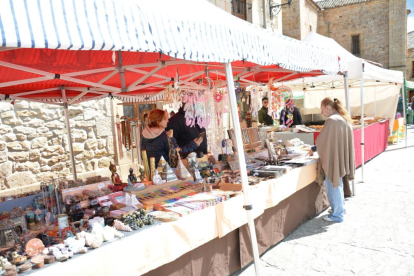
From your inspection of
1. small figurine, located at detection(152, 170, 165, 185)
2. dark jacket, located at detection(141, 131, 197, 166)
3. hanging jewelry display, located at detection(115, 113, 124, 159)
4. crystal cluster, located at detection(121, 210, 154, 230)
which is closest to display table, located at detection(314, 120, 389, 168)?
hanging jewelry display, located at detection(115, 113, 124, 159)

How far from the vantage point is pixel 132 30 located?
1726 millimetres

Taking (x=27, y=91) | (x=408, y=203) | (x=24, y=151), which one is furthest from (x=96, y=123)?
(x=408, y=203)

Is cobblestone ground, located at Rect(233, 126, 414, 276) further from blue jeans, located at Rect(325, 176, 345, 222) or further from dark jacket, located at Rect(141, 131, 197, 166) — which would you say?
dark jacket, located at Rect(141, 131, 197, 166)

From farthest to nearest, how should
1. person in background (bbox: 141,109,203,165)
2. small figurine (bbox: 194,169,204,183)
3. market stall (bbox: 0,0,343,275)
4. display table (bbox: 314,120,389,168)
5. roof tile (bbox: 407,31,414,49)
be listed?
1. roof tile (bbox: 407,31,414,49)
2. display table (bbox: 314,120,389,168)
3. person in background (bbox: 141,109,203,165)
4. small figurine (bbox: 194,169,204,183)
5. market stall (bbox: 0,0,343,275)

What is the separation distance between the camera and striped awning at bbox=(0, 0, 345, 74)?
1.34 m

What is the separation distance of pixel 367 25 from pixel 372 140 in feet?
60.1

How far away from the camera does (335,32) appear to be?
24047 millimetres

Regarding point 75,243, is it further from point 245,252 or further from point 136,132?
point 136,132

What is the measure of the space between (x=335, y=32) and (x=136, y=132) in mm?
22853

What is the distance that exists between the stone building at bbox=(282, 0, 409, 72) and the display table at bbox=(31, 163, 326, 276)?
58.6 ft

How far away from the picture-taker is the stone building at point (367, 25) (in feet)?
70.2

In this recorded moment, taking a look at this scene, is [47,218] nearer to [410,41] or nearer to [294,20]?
[294,20]

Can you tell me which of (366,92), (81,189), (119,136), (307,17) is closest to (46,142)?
(119,136)

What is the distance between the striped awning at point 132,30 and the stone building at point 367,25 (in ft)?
60.4
